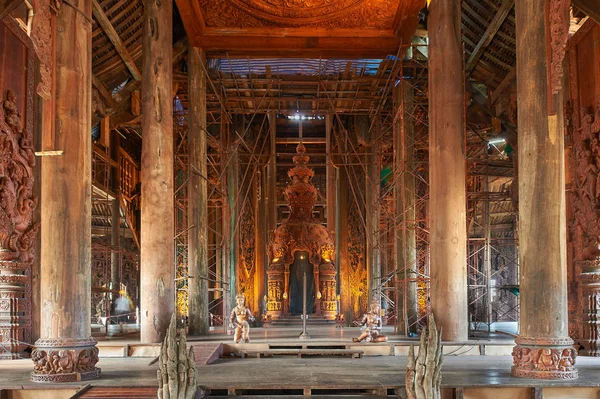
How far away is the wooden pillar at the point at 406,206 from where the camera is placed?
1702 cm

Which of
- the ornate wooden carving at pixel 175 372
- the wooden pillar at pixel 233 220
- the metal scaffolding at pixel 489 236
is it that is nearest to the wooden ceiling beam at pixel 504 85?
the metal scaffolding at pixel 489 236

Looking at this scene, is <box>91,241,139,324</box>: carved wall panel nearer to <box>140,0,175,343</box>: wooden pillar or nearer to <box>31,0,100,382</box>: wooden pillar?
<box>140,0,175,343</box>: wooden pillar

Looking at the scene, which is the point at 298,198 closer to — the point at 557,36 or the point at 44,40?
the point at 44,40

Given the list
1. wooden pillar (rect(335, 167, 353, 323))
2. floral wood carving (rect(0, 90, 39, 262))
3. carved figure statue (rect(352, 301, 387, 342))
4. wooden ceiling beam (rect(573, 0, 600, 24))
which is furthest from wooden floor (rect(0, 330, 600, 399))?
wooden pillar (rect(335, 167, 353, 323))

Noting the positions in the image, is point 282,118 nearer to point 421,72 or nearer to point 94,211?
point 94,211

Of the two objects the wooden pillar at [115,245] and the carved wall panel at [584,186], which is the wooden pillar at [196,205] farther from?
the carved wall panel at [584,186]

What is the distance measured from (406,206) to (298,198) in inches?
242

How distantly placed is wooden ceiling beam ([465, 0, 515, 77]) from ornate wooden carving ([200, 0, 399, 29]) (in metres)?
2.42

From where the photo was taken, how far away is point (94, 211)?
28.0 meters

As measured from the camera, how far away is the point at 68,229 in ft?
32.0

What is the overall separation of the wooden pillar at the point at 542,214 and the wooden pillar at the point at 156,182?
712 centimetres

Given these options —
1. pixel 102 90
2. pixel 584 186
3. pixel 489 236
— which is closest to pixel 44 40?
pixel 102 90

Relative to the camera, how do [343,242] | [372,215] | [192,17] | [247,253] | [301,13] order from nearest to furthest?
[192,17], [301,13], [372,215], [247,253], [343,242]

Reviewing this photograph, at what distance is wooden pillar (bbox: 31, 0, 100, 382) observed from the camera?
31.1 feet
